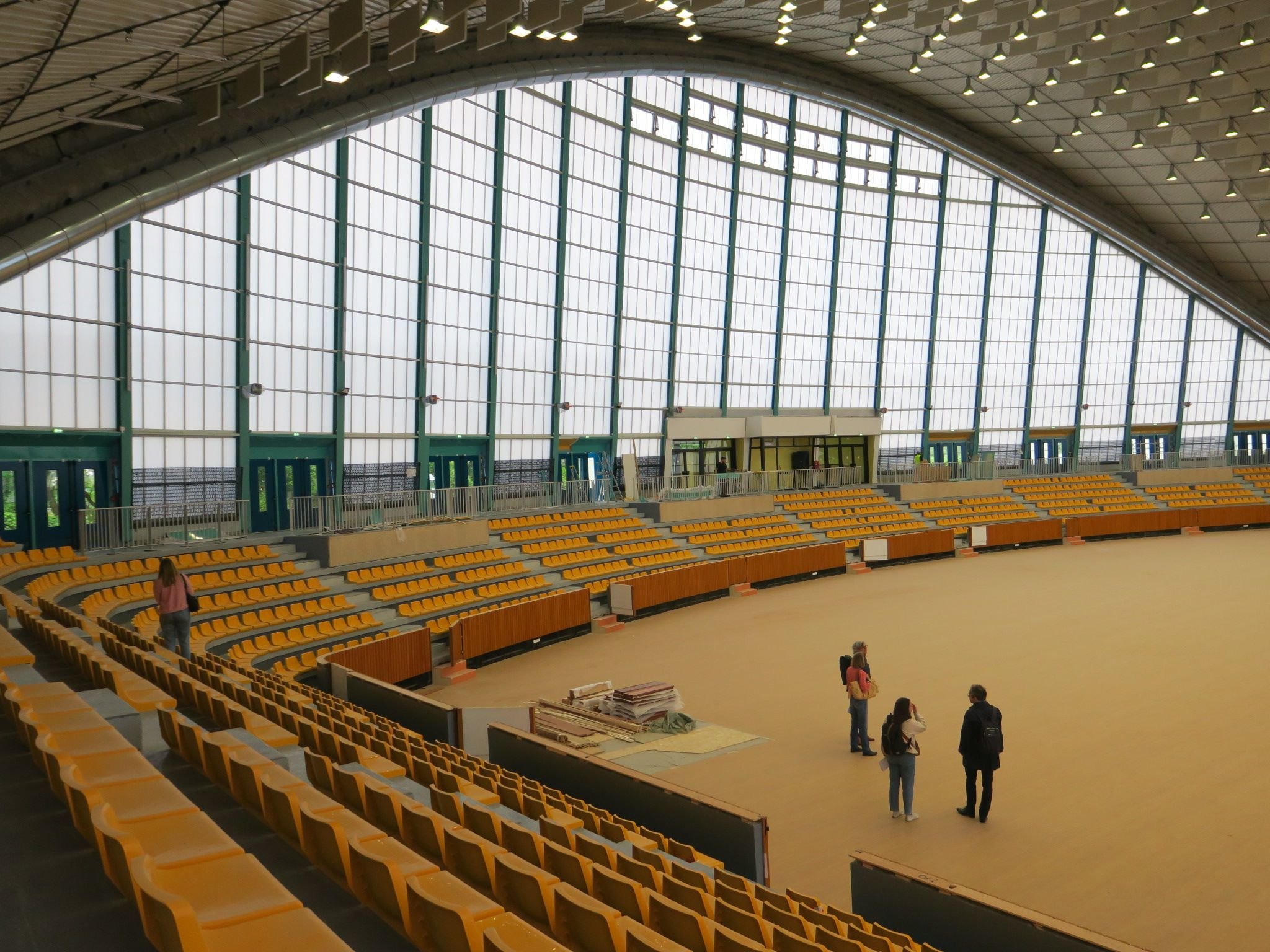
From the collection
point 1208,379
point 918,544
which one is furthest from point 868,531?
point 1208,379

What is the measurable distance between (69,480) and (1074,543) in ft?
107

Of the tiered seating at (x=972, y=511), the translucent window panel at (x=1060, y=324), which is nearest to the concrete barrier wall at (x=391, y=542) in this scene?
the tiered seating at (x=972, y=511)

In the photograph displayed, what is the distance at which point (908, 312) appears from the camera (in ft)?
140

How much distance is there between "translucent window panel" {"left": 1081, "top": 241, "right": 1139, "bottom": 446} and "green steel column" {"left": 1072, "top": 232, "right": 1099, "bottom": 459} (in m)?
0.12

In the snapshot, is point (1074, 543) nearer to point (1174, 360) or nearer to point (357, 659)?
point (1174, 360)

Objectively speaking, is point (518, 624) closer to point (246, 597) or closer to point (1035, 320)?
point (246, 597)

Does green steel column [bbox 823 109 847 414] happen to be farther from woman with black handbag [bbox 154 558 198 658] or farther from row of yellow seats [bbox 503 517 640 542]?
woman with black handbag [bbox 154 558 198 658]

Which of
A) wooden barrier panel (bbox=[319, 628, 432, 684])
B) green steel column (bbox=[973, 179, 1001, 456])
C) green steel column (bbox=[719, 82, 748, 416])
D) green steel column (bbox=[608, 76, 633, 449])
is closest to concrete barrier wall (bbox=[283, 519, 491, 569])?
wooden barrier panel (bbox=[319, 628, 432, 684])

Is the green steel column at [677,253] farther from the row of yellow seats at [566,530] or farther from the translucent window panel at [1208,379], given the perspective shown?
the translucent window panel at [1208,379]

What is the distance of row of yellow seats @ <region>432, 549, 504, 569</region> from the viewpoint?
23.0 m

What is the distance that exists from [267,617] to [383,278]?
1187 cm

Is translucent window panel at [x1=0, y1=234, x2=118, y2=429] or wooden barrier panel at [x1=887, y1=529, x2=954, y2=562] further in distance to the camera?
wooden barrier panel at [x1=887, y1=529, x2=954, y2=562]

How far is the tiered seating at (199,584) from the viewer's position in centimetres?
1587

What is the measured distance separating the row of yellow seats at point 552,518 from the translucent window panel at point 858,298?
14734 millimetres
